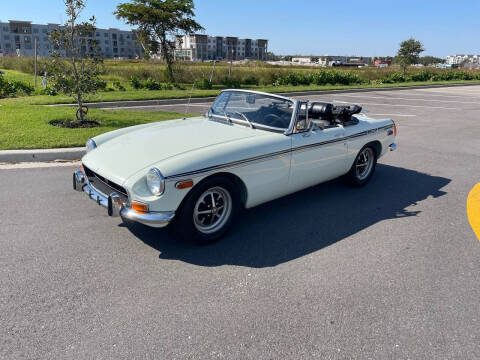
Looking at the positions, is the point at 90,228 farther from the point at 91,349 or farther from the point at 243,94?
the point at 243,94

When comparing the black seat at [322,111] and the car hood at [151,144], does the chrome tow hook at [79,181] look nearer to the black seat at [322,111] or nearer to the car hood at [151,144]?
the car hood at [151,144]

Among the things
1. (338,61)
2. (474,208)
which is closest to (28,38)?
(338,61)

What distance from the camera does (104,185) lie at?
12.8 feet

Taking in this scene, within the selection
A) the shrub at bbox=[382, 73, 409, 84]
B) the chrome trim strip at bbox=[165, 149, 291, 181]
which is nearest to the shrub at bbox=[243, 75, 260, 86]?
the shrub at bbox=[382, 73, 409, 84]

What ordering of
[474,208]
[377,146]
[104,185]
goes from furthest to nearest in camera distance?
[377,146]
[474,208]
[104,185]

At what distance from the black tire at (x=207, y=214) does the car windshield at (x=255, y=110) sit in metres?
1.07

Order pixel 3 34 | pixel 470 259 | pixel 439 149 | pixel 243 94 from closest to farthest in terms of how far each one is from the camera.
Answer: pixel 470 259 < pixel 243 94 < pixel 439 149 < pixel 3 34

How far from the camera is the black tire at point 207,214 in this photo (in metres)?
3.62

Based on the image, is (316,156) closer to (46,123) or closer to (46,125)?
(46,125)

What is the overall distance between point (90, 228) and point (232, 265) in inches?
67.8

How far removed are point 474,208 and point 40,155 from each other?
688cm

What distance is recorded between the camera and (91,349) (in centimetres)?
246

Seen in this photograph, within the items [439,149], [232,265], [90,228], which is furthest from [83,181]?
[439,149]

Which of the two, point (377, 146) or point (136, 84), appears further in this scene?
point (136, 84)
